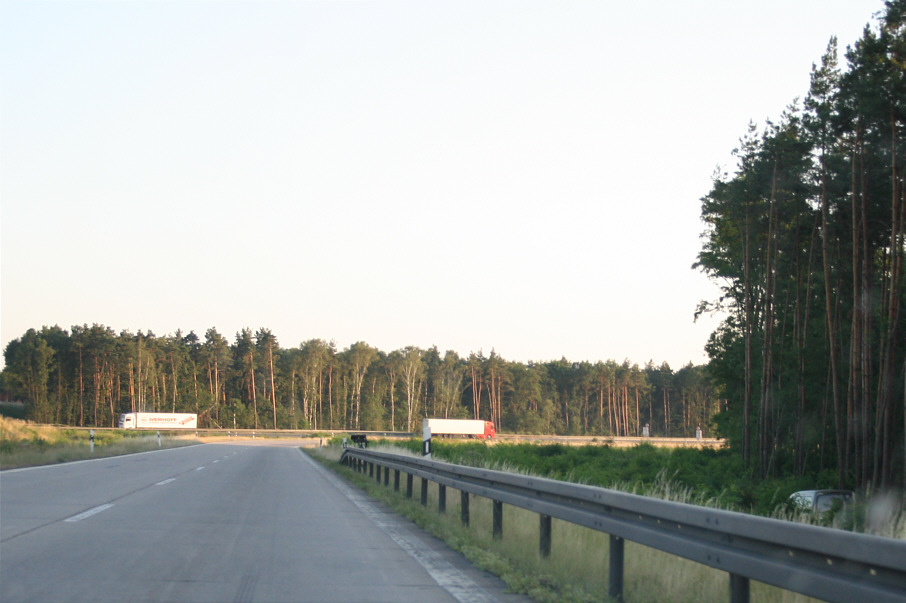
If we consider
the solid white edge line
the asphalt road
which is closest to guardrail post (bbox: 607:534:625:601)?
the asphalt road

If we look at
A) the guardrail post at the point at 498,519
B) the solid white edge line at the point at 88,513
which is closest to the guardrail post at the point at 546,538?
the guardrail post at the point at 498,519

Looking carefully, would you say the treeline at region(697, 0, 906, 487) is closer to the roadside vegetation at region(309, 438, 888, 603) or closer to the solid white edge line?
the roadside vegetation at region(309, 438, 888, 603)

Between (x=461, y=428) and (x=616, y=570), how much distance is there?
92.8m

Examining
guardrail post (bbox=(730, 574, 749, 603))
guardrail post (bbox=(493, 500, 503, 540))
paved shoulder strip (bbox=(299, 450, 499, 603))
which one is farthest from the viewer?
guardrail post (bbox=(493, 500, 503, 540))

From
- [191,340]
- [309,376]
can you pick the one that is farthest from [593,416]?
[191,340]

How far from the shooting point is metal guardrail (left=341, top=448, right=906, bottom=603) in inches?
153

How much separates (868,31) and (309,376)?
113980 millimetres

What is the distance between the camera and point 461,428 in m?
98.7

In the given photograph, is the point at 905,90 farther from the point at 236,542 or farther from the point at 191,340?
the point at 191,340

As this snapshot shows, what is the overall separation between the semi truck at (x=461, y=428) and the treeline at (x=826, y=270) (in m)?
51.1

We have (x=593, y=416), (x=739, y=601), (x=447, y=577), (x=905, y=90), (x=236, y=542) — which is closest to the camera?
(x=739, y=601)

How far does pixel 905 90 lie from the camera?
2214 cm

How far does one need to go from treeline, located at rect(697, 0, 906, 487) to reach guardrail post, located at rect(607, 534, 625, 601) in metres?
18.4

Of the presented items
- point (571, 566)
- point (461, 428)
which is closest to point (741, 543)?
point (571, 566)
